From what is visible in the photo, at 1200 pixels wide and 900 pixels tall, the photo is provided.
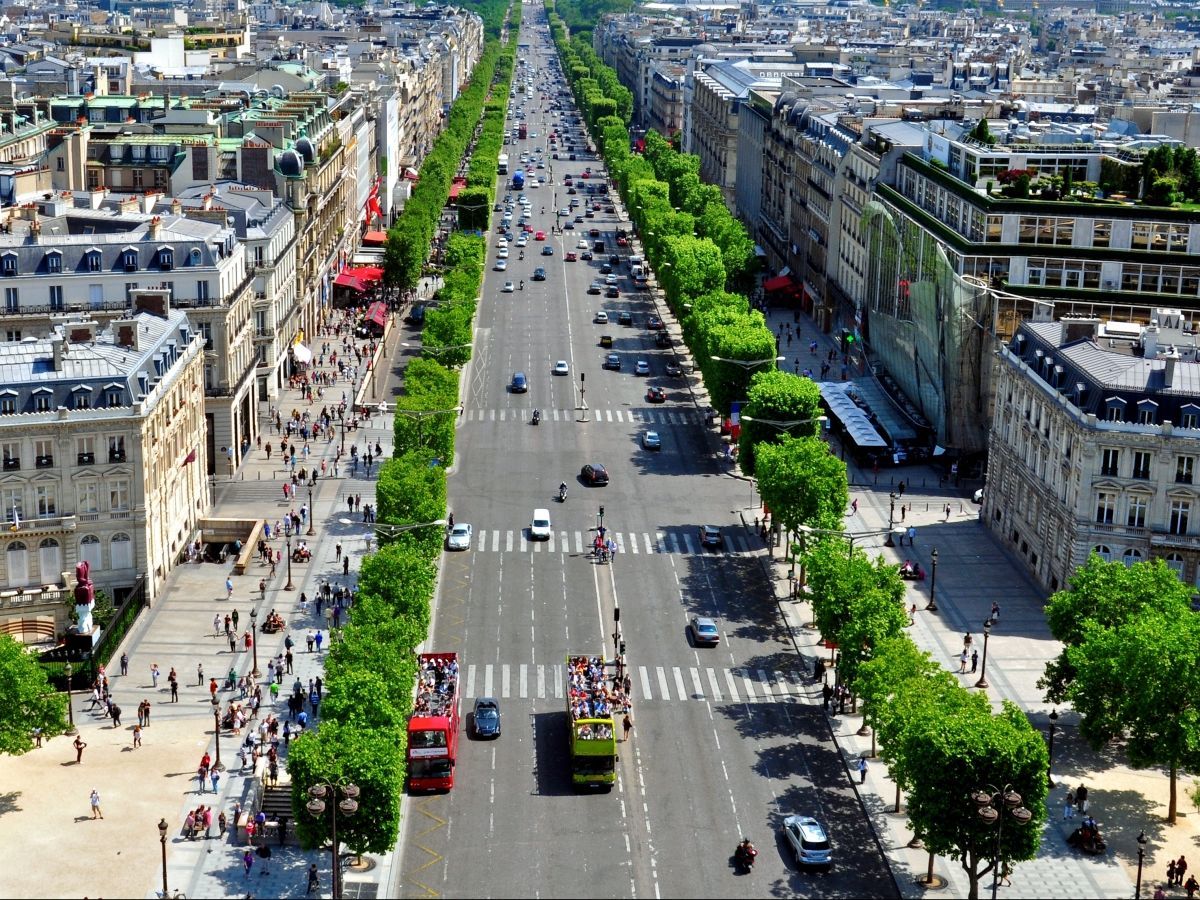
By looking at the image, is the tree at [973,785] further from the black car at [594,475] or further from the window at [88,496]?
the black car at [594,475]

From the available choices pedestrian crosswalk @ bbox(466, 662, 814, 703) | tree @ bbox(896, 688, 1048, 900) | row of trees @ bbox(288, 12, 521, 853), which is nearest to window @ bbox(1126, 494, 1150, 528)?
pedestrian crosswalk @ bbox(466, 662, 814, 703)

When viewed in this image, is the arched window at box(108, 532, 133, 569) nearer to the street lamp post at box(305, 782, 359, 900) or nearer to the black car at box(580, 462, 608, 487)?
the street lamp post at box(305, 782, 359, 900)

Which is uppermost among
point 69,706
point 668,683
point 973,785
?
point 973,785

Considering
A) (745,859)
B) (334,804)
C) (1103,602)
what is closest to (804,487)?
(1103,602)

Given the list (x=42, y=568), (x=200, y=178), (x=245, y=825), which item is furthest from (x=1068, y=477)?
(x=200, y=178)

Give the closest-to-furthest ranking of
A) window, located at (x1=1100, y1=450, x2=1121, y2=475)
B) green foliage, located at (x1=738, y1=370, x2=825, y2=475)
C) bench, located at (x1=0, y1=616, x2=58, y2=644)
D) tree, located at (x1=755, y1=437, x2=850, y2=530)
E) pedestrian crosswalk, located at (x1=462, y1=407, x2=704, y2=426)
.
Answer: bench, located at (x1=0, y1=616, x2=58, y2=644), window, located at (x1=1100, y1=450, x2=1121, y2=475), tree, located at (x1=755, y1=437, x2=850, y2=530), green foliage, located at (x1=738, y1=370, x2=825, y2=475), pedestrian crosswalk, located at (x1=462, y1=407, x2=704, y2=426)

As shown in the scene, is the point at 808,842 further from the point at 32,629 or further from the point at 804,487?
the point at 32,629
